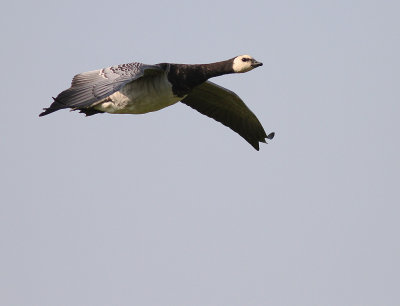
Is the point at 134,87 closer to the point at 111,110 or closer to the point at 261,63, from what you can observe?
the point at 111,110

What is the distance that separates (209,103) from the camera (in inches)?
802

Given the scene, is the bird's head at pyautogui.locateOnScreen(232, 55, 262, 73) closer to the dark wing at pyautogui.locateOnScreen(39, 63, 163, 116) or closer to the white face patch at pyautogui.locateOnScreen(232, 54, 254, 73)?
the white face patch at pyautogui.locateOnScreen(232, 54, 254, 73)

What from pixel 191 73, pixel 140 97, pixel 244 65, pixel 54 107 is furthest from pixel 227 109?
pixel 54 107

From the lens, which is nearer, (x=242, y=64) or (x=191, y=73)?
(x=191, y=73)

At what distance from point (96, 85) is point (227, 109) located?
5.31 m

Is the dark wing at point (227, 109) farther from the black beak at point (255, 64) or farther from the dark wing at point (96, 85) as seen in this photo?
the dark wing at point (96, 85)

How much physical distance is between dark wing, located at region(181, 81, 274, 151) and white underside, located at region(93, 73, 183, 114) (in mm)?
2452

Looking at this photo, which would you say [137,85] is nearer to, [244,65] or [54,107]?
[54,107]

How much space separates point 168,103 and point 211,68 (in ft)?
3.77

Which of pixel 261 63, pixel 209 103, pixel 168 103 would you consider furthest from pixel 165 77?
pixel 209 103

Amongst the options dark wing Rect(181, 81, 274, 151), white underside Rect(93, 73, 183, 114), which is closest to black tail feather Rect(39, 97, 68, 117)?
white underside Rect(93, 73, 183, 114)

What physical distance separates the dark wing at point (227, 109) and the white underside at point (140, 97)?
2.45 meters

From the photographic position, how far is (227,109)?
20.6 metres

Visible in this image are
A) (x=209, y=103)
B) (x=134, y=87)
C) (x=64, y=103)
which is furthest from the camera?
(x=209, y=103)
